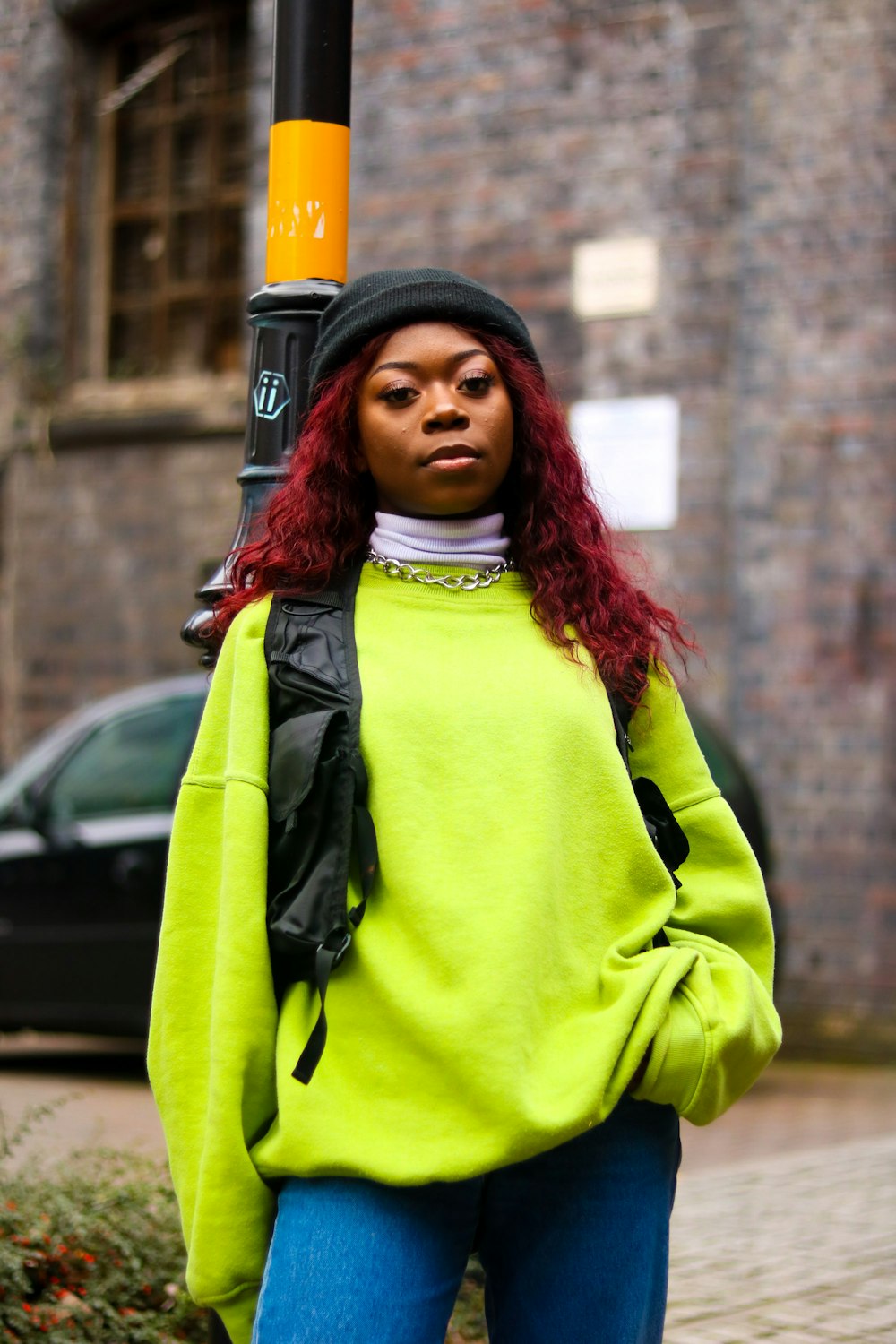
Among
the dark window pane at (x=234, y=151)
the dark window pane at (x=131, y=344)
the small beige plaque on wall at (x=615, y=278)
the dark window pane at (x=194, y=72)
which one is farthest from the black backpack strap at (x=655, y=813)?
the dark window pane at (x=194, y=72)

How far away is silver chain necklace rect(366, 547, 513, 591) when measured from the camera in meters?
2.24

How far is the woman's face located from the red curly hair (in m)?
0.04

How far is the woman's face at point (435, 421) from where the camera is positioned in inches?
88.1

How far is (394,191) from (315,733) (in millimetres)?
9332

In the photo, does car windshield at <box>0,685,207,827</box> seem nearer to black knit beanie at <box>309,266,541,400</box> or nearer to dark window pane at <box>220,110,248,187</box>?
dark window pane at <box>220,110,248,187</box>

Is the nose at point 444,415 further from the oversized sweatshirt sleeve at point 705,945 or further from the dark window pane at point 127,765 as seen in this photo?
the dark window pane at point 127,765

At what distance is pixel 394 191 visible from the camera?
10969 mm

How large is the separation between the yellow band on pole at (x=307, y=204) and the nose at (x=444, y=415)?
2.35 ft

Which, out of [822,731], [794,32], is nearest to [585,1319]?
[822,731]

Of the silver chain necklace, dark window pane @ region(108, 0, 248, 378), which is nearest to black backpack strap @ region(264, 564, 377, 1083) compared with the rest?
the silver chain necklace

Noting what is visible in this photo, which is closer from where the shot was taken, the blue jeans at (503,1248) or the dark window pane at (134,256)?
the blue jeans at (503,1248)

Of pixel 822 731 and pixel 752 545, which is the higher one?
pixel 752 545

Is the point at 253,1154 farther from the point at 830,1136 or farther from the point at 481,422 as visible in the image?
the point at 830,1136

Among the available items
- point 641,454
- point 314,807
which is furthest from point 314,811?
point 641,454
